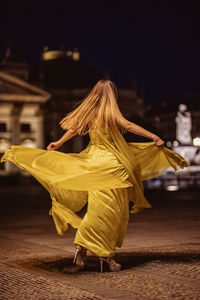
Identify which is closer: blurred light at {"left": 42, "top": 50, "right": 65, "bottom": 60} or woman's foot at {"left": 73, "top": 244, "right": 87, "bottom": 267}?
woman's foot at {"left": 73, "top": 244, "right": 87, "bottom": 267}

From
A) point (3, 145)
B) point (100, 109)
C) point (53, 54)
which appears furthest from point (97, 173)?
point (53, 54)

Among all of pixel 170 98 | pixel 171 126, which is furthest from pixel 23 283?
pixel 170 98

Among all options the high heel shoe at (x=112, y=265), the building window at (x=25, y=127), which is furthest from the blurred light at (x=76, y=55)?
the high heel shoe at (x=112, y=265)

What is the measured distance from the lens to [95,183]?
7.34 m

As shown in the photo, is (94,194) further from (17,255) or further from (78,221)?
(17,255)

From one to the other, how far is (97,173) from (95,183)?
11 centimetres

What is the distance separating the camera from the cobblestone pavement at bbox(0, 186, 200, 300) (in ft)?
19.8

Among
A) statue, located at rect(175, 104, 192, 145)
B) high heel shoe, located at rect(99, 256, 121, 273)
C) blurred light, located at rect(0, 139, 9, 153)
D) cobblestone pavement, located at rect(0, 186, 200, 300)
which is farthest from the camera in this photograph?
blurred light, located at rect(0, 139, 9, 153)

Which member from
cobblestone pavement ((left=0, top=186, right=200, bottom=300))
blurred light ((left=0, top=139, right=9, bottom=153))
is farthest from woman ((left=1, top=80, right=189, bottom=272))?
blurred light ((left=0, top=139, right=9, bottom=153))

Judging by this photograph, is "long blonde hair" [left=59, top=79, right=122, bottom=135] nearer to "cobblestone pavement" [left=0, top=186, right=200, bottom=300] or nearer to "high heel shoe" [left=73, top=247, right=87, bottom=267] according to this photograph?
"high heel shoe" [left=73, top=247, right=87, bottom=267]

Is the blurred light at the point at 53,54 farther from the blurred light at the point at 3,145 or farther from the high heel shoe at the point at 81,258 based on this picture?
the high heel shoe at the point at 81,258

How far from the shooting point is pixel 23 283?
6523mm

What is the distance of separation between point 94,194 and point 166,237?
4.00m

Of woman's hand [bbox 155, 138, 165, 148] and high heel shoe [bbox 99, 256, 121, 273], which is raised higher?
woman's hand [bbox 155, 138, 165, 148]
